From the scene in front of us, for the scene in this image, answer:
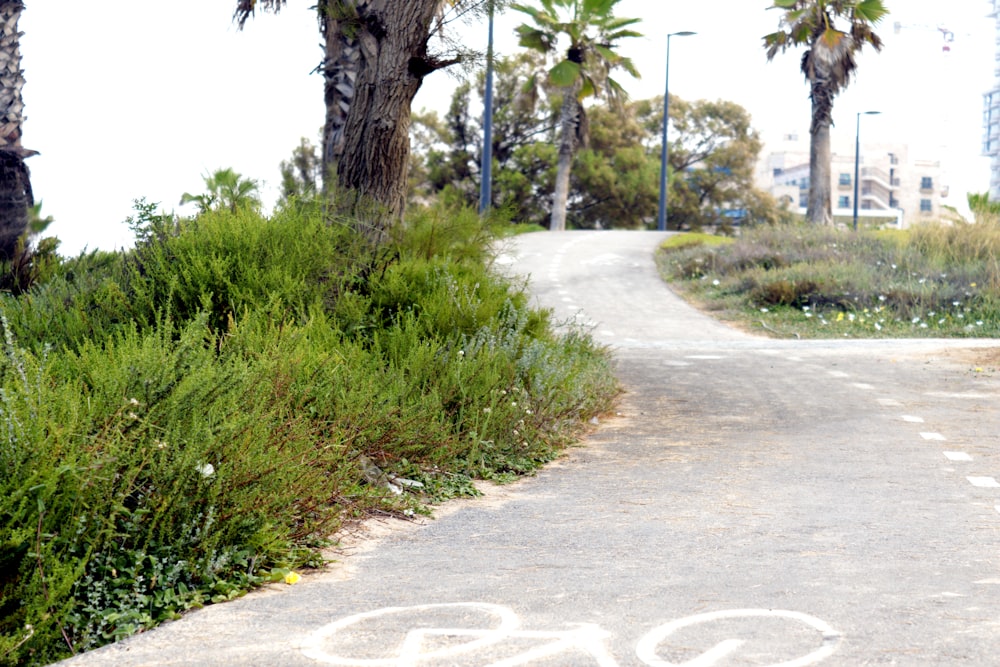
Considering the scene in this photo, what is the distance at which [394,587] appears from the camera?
17.1ft

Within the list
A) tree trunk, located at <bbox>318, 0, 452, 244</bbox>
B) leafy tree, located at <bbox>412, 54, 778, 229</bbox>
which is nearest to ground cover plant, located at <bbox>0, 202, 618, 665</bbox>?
tree trunk, located at <bbox>318, 0, 452, 244</bbox>

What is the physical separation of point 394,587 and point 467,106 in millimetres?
50724

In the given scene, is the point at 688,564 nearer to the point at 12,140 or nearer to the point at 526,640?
the point at 526,640

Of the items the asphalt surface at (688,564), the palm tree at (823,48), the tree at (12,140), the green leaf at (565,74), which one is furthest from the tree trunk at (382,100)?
the green leaf at (565,74)

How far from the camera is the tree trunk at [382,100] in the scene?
1202 cm

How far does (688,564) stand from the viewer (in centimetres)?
558

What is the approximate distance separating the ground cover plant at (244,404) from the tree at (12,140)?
4544 millimetres

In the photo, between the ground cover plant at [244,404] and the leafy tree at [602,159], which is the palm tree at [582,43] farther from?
the ground cover plant at [244,404]

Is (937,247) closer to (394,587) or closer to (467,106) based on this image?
(394,587)

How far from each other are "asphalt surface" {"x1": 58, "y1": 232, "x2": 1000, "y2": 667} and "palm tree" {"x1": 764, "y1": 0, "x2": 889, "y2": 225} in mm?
25347

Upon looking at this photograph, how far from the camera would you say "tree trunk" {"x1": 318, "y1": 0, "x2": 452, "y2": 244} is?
12023 millimetres

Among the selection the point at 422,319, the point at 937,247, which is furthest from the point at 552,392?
the point at 937,247

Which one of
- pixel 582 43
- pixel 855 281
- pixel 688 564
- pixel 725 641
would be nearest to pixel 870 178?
pixel 582 43

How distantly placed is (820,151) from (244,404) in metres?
31.9
